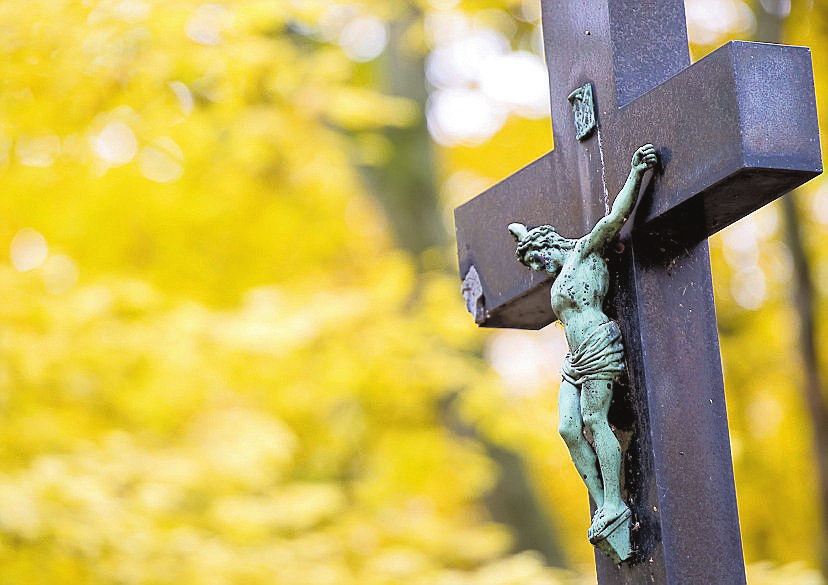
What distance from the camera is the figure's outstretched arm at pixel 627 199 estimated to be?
1.92 meters

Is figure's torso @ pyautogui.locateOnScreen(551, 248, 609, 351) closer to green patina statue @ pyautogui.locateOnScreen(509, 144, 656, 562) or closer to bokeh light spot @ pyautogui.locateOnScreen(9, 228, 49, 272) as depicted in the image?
green patina statue @ pyautogui.locateOnScreen(509, 144, 656, 562)

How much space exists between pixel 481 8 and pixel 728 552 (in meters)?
6.69

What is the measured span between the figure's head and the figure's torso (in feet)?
0.22

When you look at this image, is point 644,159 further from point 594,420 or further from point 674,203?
point 594,420

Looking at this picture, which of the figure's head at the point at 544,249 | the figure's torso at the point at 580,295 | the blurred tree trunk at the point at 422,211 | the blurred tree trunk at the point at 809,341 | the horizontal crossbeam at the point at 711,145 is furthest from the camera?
the blurred tree trunk at the point at 422,211

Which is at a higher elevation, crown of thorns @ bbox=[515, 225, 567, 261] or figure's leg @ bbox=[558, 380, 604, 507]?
crown of thorns @ bbox=[515, 225, 567, 261]

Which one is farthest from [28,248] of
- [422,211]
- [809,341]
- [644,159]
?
[644,159]


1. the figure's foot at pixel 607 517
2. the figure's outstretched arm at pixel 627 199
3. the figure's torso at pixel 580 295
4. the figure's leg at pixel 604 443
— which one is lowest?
the figure's foot at pixel 607 517

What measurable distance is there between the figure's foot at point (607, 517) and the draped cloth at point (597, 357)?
225 mm

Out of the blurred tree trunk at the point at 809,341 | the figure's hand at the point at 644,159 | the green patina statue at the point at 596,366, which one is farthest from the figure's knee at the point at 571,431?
the blurred tree trunk at the point at 809,341

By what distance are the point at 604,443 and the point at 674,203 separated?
440 mm

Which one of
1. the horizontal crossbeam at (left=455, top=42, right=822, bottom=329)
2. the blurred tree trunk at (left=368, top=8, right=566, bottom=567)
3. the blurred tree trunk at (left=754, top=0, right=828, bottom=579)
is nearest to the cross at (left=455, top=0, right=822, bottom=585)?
the horizontal crossbeam at (left=455, top=42, right=822, bottom=329)

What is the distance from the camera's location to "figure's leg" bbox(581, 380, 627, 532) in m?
1.87

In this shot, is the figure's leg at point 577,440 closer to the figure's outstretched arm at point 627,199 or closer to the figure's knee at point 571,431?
the figure's knee at point 571,431
